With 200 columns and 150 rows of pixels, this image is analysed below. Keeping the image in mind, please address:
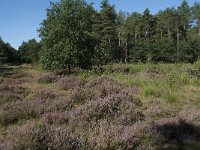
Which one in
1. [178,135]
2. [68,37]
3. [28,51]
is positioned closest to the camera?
[178,135]

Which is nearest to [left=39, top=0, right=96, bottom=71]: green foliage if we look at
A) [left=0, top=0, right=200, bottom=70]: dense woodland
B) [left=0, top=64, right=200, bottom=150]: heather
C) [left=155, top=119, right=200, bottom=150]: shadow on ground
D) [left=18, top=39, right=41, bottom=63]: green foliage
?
[left=0, top=0, right=200, bottom=70]: dense woodland

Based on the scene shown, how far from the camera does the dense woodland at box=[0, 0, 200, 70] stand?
18.9 metres

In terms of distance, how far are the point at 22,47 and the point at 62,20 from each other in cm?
5588

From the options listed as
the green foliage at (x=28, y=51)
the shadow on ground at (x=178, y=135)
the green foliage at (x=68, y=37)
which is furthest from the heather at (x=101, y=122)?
the green foliage at (x=28, y=51)

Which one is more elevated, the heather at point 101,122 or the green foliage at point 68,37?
the green foliage at point 68,37

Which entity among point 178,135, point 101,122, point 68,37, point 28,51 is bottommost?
point 178,135

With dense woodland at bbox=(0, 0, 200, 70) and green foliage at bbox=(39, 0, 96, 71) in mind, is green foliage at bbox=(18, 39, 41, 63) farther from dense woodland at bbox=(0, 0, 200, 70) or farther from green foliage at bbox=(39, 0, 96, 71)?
green foliage at bbox=(39, 0, 96, 71)

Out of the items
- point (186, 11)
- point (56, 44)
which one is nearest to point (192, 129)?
point (56, 44)

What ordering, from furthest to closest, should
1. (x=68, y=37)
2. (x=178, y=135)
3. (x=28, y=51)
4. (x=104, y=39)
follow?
1. (x=28, y=51)
2. (x=104, y=39)
3. (x=68, y=37)
4. (x=178, y=135)

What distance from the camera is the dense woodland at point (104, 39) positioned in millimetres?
18859

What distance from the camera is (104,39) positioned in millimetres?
63938

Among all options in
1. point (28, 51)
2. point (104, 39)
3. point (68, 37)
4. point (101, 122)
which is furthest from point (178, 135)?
point (28, 51)

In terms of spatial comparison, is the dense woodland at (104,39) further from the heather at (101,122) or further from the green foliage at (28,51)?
the heather at (101,122)

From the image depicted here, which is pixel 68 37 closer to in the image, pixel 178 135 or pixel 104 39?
pixel 178 135
